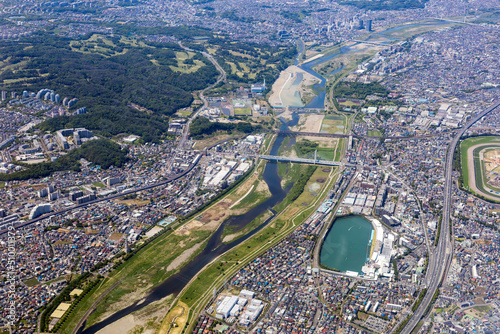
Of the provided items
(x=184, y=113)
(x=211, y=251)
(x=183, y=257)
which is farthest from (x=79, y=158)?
(x=211, y=251)

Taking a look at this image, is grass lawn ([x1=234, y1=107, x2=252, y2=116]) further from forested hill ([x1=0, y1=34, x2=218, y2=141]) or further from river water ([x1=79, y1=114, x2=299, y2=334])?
river water ([x1=79, y1=114, x2=299, y2=334])

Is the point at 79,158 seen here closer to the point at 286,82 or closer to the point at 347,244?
the point at 347,244

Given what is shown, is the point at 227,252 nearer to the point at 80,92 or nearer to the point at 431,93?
the point at 80,92

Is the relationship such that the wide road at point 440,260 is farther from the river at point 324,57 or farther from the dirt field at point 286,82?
the dirt field at point 286,82

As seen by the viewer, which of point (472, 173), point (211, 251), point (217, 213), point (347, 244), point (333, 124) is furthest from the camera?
point (333, 124)

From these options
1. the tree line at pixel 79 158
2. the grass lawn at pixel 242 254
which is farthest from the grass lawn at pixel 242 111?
the grass lawn at pixel 242 254
